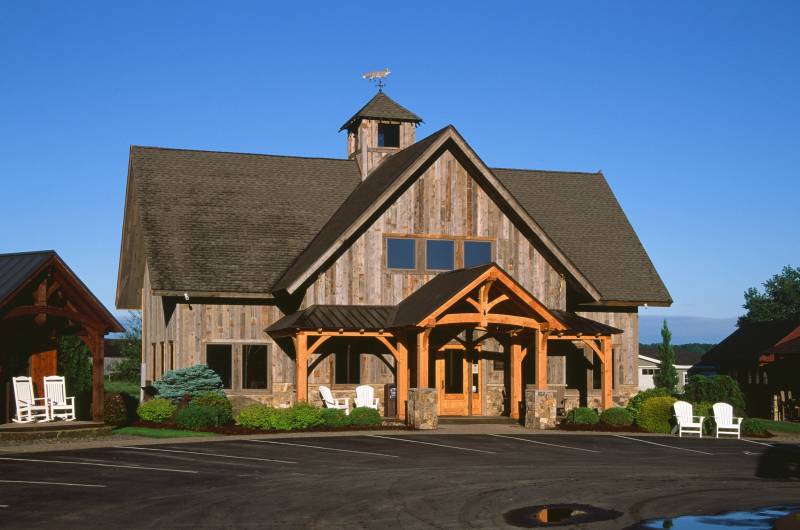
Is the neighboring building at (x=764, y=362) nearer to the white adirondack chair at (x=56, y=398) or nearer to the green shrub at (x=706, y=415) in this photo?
→ the green shrub at (x=706, y=415)

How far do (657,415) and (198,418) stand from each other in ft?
42.9

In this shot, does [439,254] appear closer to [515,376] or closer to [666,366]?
[515,376]

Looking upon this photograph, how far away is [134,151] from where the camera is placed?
39312mm

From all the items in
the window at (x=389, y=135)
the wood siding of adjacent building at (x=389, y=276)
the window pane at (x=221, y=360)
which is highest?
the window at (x=389, y=135)

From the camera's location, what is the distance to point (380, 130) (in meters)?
41.5

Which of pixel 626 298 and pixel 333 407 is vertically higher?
pixel 626 298

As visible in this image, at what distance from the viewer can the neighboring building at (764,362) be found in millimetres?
46031

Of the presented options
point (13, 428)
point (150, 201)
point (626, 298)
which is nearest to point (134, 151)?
point (150, 201)

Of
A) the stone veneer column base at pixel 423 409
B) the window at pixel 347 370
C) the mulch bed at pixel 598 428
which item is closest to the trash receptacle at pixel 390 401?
the window at pixel 347 370

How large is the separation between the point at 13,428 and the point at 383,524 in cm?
1523

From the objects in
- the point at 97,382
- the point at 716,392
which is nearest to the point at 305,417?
the point at 97,382

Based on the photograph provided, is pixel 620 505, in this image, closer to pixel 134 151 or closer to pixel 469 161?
pixel 469 161

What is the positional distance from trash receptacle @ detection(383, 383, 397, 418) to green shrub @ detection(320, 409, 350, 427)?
403 cm

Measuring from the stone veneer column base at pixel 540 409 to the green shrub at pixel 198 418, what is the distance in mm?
8800
